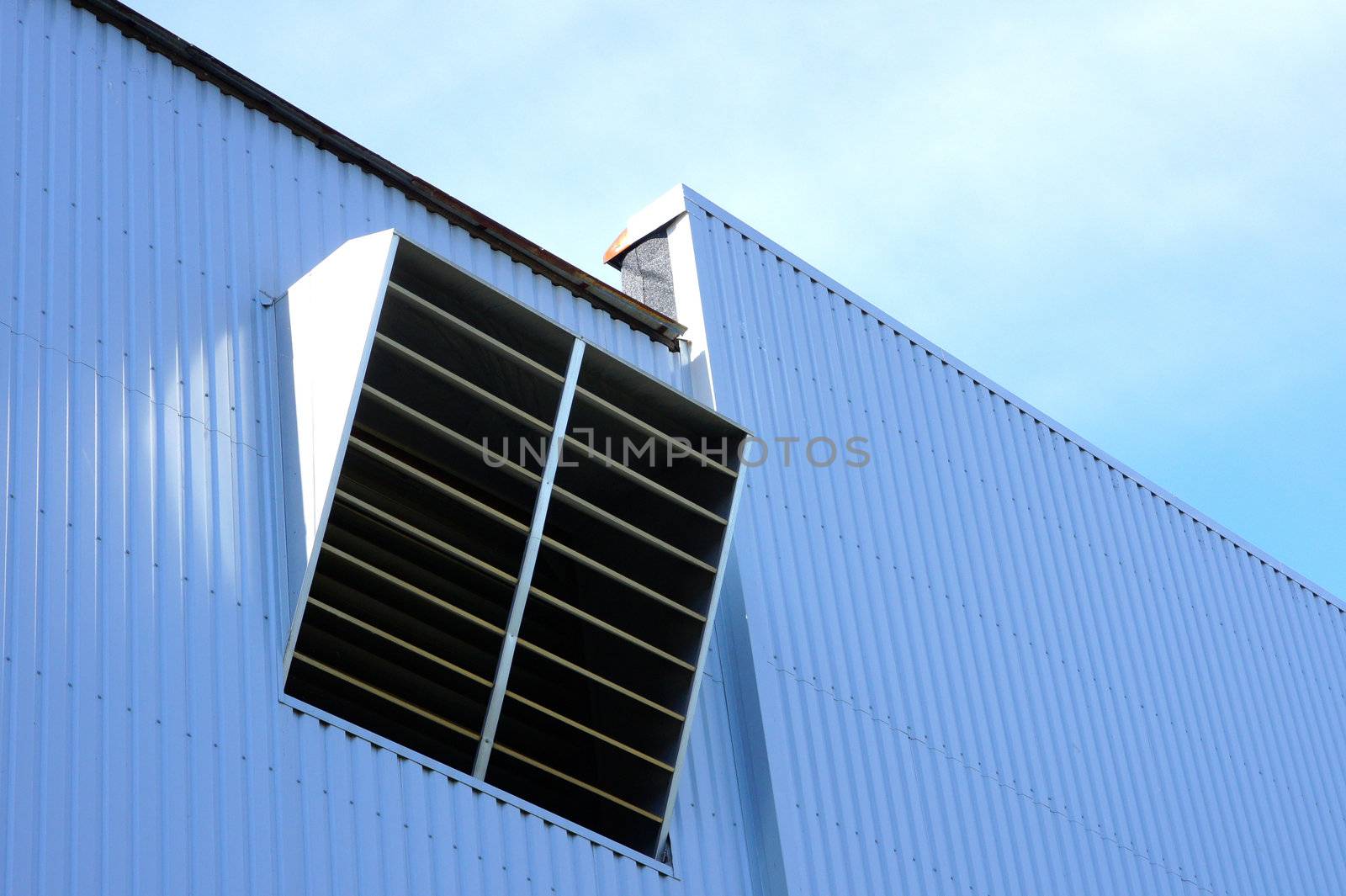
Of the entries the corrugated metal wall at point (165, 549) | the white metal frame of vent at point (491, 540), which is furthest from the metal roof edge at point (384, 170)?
the white metal frame of vent at point (491, 540)

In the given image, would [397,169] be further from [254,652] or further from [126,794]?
[126,794]

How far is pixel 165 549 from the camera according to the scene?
8.02 metres

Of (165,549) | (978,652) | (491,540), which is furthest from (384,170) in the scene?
(978,652)

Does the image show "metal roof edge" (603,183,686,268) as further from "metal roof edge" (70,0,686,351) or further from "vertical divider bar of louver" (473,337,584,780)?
"vertical divider bar of louver" (473,337,584,780)

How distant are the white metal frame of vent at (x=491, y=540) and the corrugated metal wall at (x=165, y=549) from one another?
27cm

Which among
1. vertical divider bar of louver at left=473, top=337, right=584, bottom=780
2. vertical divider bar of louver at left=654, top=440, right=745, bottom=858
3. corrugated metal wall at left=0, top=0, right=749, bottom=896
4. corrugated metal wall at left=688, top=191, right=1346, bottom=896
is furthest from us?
corrugated metal wall at left=688, top=191, right=1346, bottom=896

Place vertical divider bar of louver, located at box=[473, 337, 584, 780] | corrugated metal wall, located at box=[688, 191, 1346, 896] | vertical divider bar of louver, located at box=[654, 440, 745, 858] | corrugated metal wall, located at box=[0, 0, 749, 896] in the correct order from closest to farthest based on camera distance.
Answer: corrugated metal wall, located at box=[0, 0, 749, 896]
vertical divider bar of louver, located at box=[473, 337, 584, 780]
vertical divider bar of louver, located at box=[654, 440, 745, 858]
corrugated metal wall, located at box=[688, 191, 1346, 896]

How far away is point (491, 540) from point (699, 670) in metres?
1.47

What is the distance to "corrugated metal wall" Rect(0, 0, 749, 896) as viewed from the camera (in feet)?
23.8

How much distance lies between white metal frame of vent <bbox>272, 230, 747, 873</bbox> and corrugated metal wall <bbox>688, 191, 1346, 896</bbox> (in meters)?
0.87

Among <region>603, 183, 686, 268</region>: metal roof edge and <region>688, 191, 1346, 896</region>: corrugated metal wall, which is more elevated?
<region>603, 183, 686, 268</region>: metal roof edge

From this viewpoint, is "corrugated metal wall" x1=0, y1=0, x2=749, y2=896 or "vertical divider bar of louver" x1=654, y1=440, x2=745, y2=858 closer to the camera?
"corrugated metal wall" x1=0, y1=0, x2=749, y2=896

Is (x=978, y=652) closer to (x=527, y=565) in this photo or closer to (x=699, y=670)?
(x=699, y=670)

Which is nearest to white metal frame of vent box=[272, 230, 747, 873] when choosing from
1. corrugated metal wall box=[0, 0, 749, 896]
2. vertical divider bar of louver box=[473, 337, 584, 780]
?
vertical divider bar of louver box=[473, 337, 584, 780]
